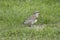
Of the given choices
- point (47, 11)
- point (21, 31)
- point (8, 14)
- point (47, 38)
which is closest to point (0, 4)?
point (8, 14)

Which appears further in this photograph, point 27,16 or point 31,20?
point 27,16

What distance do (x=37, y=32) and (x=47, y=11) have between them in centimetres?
203

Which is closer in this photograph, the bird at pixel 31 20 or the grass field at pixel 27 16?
the grass field at pixel 27 16

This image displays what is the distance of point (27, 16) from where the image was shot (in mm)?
7926

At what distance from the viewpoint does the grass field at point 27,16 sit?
6.56m

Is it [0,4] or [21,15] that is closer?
[21,15]

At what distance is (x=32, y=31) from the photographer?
21.9 feet

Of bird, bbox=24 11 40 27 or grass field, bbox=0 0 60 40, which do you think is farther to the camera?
bird, bbox=24 11 40 27

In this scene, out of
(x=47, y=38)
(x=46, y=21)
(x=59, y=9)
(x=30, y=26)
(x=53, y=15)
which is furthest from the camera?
(x=59, y=9)

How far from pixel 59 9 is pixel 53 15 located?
2.20 feet

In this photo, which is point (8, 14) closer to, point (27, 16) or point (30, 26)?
point (27, 16)

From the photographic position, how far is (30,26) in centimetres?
709

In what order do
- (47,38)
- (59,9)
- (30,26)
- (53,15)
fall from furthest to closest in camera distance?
(59,9), (53,15), (30,26), (47,38)

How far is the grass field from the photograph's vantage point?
6559 mm
